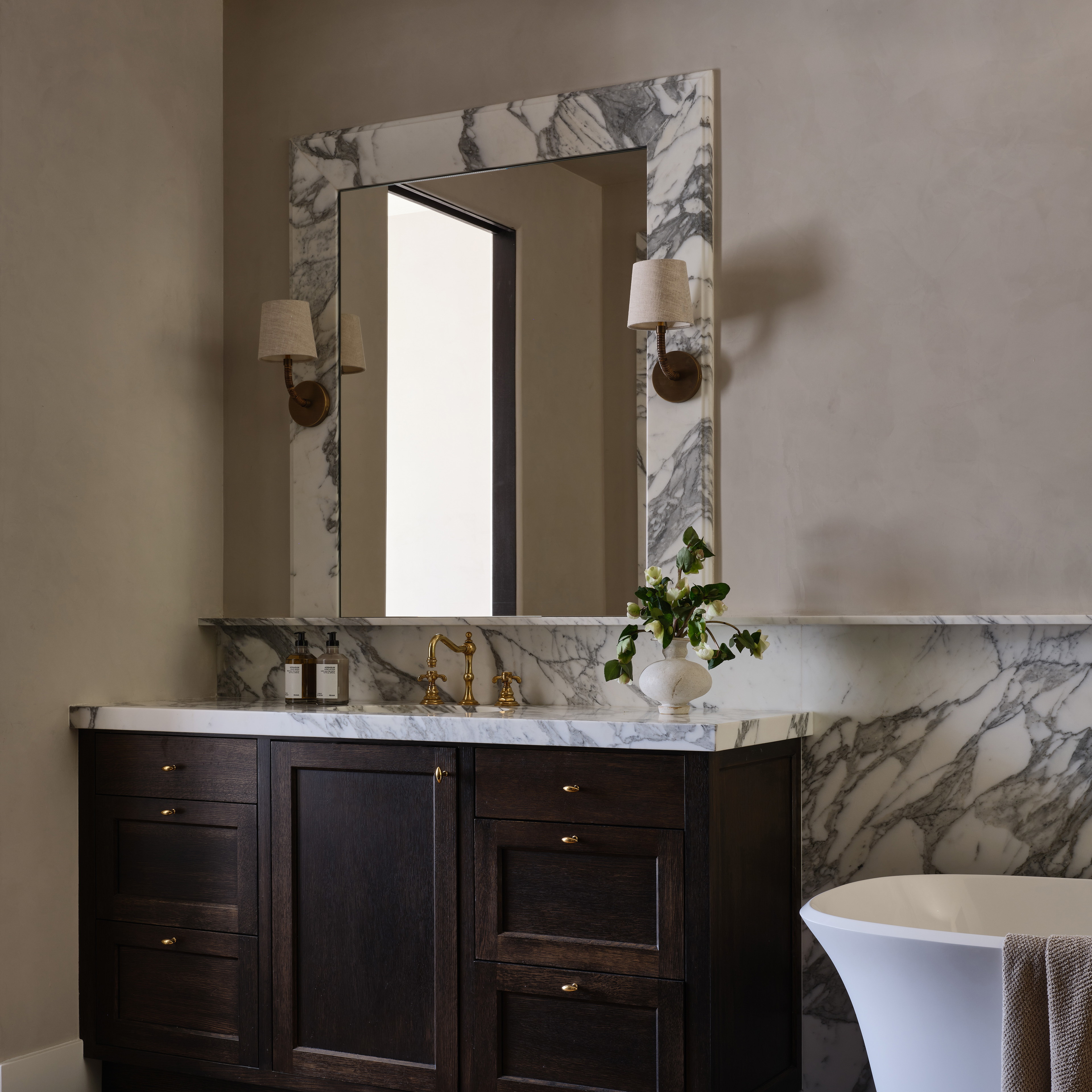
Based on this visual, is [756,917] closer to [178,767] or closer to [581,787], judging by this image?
[581,787]

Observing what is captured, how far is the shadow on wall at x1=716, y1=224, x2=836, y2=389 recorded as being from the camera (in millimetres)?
2615

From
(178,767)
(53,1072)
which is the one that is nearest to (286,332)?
(178,767)

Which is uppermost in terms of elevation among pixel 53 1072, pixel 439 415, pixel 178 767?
pixel 439 415

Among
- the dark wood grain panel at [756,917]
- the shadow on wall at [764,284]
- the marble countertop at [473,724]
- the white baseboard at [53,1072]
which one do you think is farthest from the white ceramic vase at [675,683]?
the white baseboard at [53,1072]

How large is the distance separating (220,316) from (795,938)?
210cm

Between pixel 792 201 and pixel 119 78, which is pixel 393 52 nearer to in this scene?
pixel 119 78

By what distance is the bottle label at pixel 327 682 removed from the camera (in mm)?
2838

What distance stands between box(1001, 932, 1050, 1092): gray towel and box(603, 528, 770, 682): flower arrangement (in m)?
0.83

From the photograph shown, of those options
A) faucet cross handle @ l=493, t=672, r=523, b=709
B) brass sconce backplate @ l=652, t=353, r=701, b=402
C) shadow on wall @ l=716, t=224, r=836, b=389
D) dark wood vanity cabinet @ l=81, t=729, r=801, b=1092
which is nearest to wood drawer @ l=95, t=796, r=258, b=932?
dark wood vanity cabinet @ l=81, t=729, r=801, b=1092

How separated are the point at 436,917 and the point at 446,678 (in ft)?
2.23

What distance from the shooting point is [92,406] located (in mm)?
2811

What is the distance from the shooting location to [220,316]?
10.6 ft

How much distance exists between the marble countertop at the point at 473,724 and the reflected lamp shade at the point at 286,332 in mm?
858

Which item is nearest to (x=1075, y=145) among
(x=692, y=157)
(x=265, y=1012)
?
(x=692, y=157)
